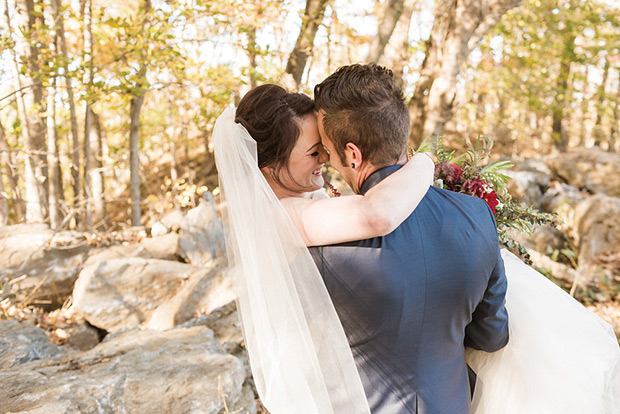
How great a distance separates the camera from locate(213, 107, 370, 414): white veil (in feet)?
5.51

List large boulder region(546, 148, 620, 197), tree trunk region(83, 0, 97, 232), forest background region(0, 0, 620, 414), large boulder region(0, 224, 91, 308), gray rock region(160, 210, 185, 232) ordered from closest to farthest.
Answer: forest background region(0, 0, 620, 414) < tree trunk region(83, 0, 97, 232) < large boulder region(0, 224, 91, 308) < gray rock region(160, 210, 185, 232) < large boulder region(546, 148, 620, 197)

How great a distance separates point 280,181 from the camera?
196 cm

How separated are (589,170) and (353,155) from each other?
12408mm

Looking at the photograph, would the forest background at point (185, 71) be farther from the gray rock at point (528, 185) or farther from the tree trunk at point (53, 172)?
the gray rock at point (528, 185)

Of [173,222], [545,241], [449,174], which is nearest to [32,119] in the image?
[173,222]

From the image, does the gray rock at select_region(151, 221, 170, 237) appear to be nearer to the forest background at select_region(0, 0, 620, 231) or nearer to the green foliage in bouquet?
the forest background at select_region(0, 0, 620, 231)

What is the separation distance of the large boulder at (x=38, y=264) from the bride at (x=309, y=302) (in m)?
5.80

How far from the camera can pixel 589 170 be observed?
1188cm

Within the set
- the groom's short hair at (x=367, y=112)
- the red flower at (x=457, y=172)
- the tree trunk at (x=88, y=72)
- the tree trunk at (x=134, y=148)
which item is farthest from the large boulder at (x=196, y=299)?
the groom's short hair at (x=367, y=112)

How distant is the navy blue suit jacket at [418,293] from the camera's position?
4.89 ft

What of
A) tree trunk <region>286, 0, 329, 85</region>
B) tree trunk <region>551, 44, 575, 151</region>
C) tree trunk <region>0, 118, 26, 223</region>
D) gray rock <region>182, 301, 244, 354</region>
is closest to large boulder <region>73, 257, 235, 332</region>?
gray rock <region>182, 301, 244, 354</region>

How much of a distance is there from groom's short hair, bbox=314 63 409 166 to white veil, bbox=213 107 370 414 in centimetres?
37

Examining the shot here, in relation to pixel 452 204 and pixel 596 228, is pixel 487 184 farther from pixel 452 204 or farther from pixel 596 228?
pixel 596 228

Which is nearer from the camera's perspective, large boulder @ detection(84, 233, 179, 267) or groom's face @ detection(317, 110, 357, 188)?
groom's face @ detection(317, 110, 357, 188)
